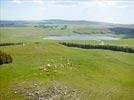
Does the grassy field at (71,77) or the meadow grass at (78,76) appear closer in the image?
the grassy field at (71,77)

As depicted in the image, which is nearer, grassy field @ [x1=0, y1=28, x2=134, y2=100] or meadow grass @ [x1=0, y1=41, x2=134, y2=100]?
grassy field @ [x1=0, y1=28, x2=134, y2=100]

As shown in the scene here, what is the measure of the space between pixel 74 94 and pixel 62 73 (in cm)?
1146

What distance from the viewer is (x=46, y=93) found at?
2623 inches

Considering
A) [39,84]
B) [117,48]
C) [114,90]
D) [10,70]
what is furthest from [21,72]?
[117,48]

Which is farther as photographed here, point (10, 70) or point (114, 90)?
point (10, 70)

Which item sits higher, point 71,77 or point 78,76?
point 71,77

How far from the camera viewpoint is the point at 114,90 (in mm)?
71875

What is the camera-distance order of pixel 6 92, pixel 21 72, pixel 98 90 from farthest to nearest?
pixel 21 72, pixel 98 90, pixel 6 92

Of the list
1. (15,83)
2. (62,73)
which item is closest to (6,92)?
(15,83)

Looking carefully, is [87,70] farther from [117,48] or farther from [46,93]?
[117,48]

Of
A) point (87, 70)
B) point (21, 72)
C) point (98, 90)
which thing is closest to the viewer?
point (98, 90)

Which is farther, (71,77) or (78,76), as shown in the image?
(78,76)

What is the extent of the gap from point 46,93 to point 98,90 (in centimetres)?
1109

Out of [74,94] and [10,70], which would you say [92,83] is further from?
[10,70]
